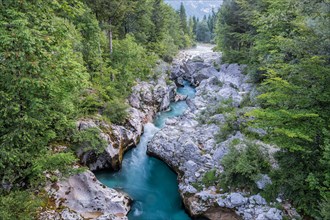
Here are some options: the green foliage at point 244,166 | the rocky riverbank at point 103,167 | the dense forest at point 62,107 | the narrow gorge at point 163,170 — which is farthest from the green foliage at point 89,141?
the green foliage at point 244,166

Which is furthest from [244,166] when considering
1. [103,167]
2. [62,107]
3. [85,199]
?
[62,107]

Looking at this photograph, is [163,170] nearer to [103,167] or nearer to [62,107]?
[103,167]

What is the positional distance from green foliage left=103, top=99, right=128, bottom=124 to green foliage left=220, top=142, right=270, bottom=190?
26.8ft

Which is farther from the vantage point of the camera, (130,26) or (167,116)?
(130,26)

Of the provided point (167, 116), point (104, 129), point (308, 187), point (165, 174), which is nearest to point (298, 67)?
point (308, 187)

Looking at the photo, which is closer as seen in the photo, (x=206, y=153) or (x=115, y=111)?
(x=206, y=153)

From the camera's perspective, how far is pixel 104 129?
1491cm

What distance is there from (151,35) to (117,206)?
91.4 feet

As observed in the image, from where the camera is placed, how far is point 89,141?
1327 centimetres

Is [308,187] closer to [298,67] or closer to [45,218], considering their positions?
[298,67]

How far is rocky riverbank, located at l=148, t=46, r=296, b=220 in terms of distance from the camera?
10.7m

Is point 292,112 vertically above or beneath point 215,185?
above

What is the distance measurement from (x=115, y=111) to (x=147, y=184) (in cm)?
562

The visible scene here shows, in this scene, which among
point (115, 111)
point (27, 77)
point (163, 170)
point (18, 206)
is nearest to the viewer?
point (27, 77)
